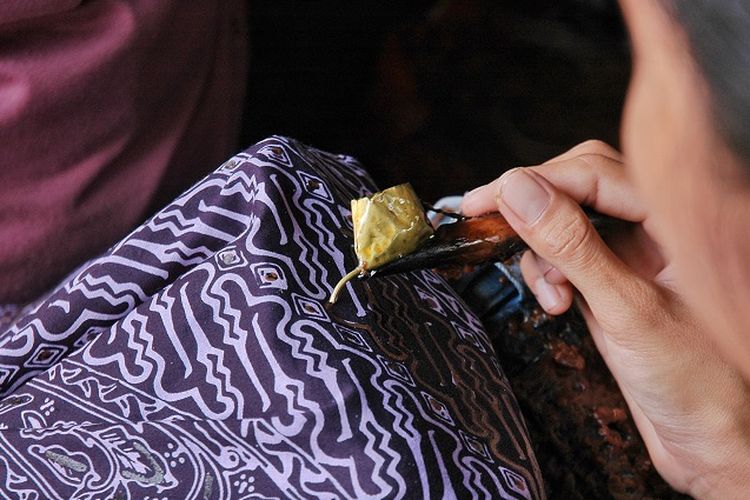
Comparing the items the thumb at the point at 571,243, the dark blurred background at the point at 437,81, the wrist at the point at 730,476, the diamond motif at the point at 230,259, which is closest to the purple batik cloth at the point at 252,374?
the diamond motif at the point at 230,259

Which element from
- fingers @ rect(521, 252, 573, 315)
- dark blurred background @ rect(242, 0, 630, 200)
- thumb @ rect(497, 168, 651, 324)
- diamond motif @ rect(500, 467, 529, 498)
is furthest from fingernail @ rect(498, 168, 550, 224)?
dark blurred background @ rect(242, 0, 630, 200)

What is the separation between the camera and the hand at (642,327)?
26.3 inches

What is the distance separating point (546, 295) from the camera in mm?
795

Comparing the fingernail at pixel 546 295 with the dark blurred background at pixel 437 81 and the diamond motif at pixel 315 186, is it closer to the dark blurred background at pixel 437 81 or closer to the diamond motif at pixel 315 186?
the diamond motif at pixel 315 186

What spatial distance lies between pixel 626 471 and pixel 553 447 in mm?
83

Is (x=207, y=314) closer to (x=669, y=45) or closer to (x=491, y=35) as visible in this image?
(x=669, y=45)

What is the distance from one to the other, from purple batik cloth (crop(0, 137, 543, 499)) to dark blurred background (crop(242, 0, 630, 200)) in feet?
3.02

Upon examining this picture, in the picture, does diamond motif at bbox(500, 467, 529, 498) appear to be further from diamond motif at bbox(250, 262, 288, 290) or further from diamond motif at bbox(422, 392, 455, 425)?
diamond motif at bbox(250, 262, 288, 290)

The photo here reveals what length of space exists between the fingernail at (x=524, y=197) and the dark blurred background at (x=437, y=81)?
969mm

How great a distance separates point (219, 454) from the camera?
1.87 ft

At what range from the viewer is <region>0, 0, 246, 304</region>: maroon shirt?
771 millimetres

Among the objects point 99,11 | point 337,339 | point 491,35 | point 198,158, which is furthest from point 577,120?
point 337,339

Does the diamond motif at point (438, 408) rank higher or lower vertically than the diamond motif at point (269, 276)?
lower

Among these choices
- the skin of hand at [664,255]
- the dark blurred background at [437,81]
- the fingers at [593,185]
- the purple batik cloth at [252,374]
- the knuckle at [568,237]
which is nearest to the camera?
the skin of hand at [664,255]
